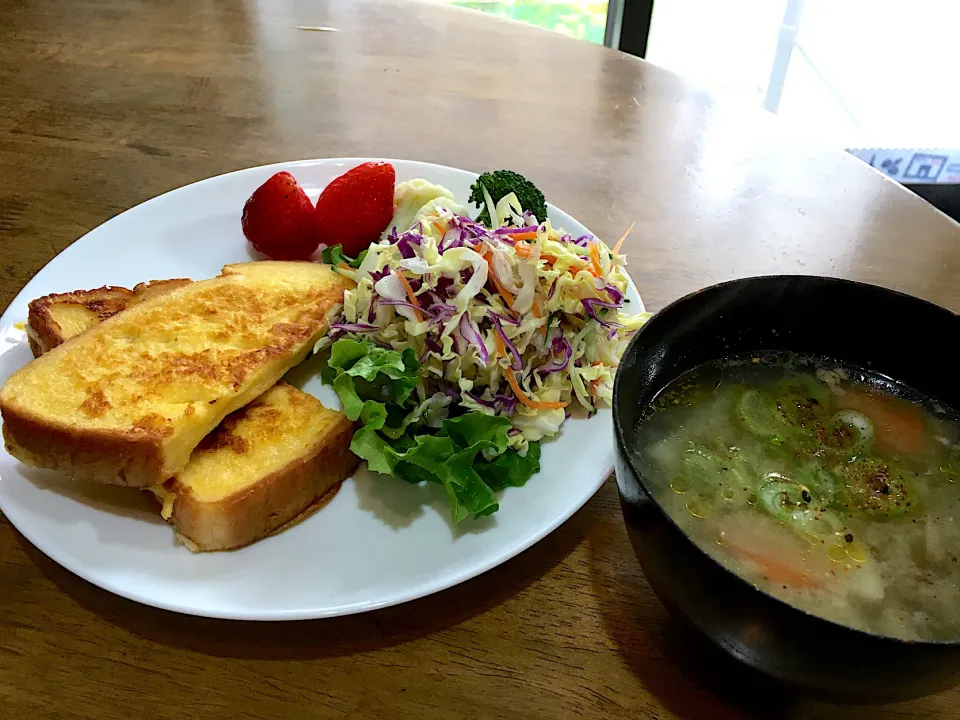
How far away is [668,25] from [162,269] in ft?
12.4

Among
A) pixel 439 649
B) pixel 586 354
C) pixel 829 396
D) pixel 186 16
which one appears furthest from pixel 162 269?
pixel 186 16

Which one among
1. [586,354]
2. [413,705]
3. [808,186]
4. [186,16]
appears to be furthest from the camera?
[186,16]

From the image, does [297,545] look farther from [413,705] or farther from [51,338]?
[51,338]

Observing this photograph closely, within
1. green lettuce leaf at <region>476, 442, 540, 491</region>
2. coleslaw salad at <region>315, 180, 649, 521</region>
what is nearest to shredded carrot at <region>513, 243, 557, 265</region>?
coleslaw salad at <region>315, 180, 649, 521</region>

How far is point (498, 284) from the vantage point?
1716 millimetres

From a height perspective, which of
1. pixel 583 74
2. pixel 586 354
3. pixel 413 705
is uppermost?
pixel 583 74

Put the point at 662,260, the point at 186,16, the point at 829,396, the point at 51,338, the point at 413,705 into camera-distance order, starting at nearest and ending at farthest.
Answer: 1. the point at 413,705
2. the point at 829,396
3. the point at 51,338
4. the point at 662,260
5. the point at 186,16

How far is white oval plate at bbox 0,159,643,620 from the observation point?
1.23m

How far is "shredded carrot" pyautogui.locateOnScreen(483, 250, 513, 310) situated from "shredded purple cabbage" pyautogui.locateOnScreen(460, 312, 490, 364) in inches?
3.8

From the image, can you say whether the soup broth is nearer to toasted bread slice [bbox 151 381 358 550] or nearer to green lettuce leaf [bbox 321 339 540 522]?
green lettuce leaf [bbox 321 339 540 522]

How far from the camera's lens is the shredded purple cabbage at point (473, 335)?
165 cm

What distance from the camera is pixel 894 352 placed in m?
1.30

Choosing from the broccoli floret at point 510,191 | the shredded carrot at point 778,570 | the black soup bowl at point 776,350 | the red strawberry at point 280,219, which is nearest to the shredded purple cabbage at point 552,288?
the broccoli floret at point 510,191

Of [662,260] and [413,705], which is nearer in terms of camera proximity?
[413,705]
